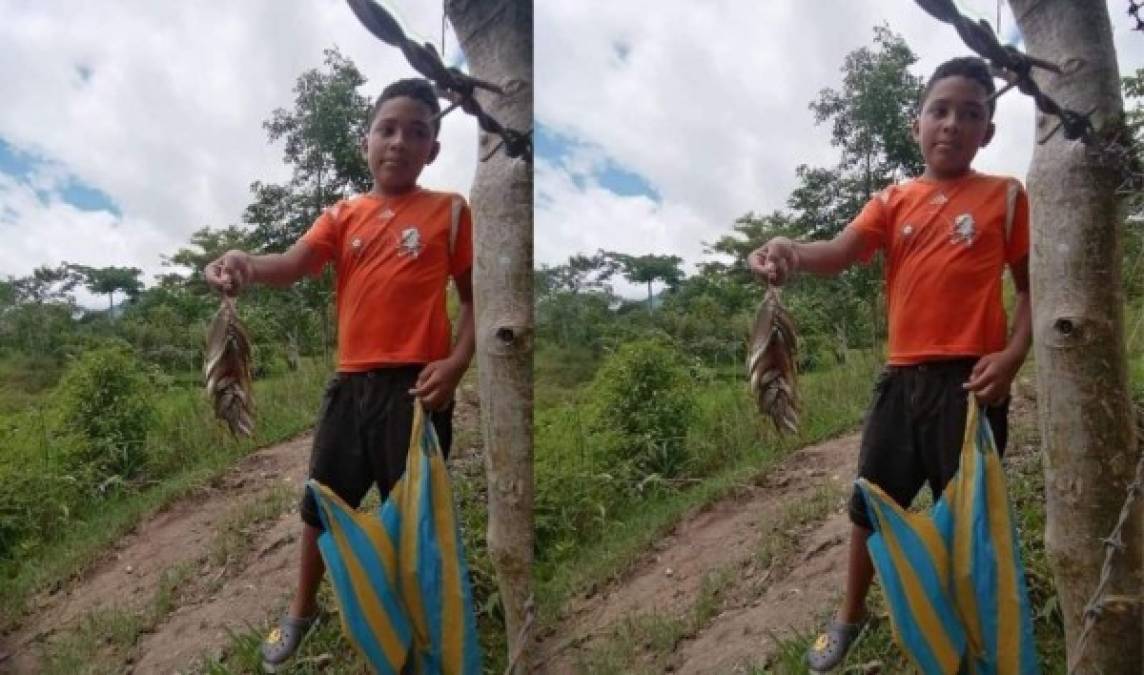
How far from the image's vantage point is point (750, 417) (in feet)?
16.4

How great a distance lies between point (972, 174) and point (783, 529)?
6.07 feet

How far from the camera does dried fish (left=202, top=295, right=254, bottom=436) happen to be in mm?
2492

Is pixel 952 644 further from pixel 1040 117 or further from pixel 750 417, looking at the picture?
pixel 750 417

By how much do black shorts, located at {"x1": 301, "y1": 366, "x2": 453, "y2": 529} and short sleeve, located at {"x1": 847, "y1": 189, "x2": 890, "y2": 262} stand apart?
4.35 feet

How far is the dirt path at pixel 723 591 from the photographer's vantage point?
3.20m

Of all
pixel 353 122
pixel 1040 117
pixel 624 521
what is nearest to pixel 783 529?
pixel 624 521

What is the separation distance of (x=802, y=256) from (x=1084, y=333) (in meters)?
0.69

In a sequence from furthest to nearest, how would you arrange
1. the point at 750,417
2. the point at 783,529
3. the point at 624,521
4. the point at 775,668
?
the point at 750,417, the point at 624,521, the point at 783,529, the point at 775,668

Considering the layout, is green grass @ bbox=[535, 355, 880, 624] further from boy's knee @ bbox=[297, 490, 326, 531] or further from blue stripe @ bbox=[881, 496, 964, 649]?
blue stripe @ bbox=[881, 496, 964, 649]

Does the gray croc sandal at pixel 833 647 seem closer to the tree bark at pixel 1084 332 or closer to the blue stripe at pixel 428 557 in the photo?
the tree bark at pixel 1084 332

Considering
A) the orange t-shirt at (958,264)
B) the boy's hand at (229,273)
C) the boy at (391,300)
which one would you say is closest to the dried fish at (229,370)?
the boy's hand at (229,273)

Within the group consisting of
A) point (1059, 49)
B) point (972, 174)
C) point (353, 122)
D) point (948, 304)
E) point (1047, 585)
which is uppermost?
point (353, 122)

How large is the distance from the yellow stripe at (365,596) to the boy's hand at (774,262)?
131cm

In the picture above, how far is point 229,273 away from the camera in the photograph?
8.19 ft
